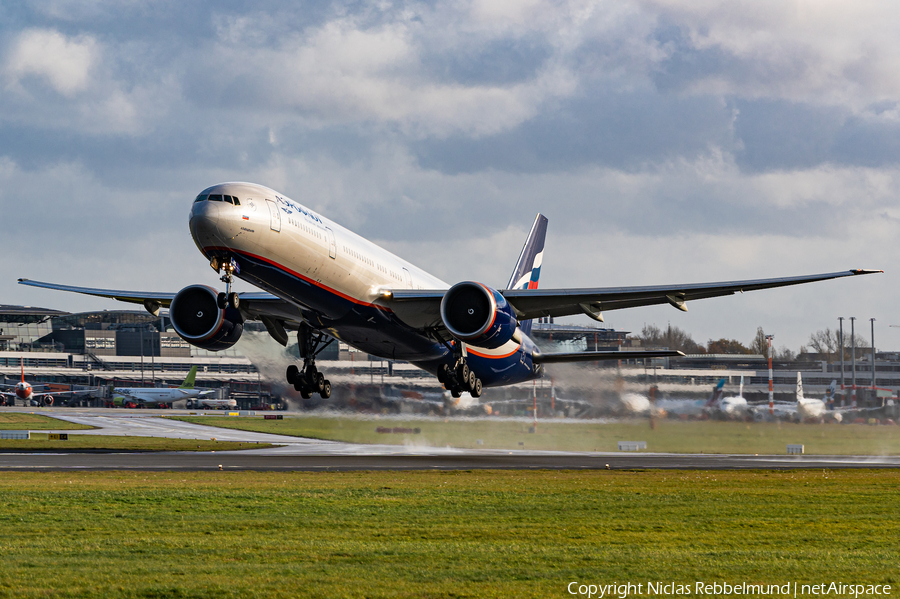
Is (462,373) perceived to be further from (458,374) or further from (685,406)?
(685,406)

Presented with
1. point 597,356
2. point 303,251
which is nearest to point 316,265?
point 303,251

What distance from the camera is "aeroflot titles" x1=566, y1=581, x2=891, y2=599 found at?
545 inches

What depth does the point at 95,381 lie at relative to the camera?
527 ft

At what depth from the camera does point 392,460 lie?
47438mm

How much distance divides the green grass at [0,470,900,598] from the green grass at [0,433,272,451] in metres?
22.7

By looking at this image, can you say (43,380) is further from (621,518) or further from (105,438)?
(621,518)

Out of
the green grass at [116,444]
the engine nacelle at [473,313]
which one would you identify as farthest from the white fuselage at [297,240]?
the green grass at [116,444]

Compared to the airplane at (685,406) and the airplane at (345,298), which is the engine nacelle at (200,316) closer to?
the airplane at (345,298)

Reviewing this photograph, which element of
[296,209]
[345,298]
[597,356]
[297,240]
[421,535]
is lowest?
[421,535]

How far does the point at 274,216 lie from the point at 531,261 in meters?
27.1

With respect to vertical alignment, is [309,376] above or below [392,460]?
above

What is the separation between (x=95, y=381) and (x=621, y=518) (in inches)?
6004

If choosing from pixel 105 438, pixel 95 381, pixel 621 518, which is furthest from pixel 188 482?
pixel 95 381

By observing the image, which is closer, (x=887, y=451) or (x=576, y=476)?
(x=576, y=476)
